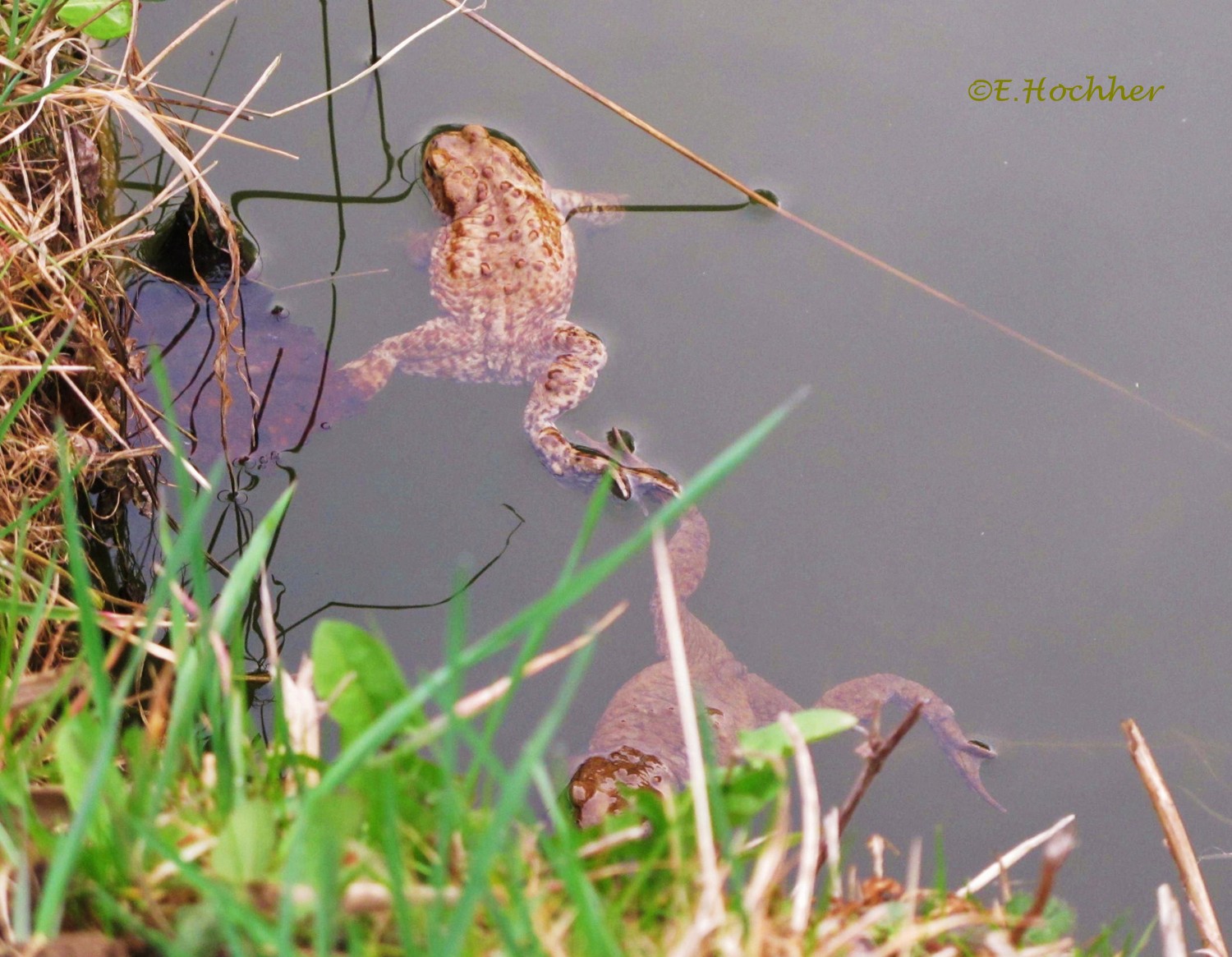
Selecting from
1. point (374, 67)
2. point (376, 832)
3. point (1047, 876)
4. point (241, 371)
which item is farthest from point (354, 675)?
point (374, 67)

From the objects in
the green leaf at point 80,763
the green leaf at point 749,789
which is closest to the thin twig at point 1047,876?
the green leaf at point 749,789

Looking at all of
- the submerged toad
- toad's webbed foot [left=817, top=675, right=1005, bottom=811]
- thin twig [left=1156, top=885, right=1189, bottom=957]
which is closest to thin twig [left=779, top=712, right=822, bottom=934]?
thin twig [left=1156, top=885, right=1189, bottom=957]

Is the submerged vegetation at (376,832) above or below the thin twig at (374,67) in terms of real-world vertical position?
below

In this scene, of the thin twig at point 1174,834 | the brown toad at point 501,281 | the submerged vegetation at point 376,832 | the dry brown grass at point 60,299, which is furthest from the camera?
the brown toad at point 501,281

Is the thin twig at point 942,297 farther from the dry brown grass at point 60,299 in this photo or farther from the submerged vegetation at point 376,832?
the submerged vegetation at point 376,832

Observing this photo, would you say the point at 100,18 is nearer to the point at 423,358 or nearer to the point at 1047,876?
the point at 423,358

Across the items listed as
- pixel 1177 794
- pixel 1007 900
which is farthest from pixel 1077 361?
pixel 1007 900

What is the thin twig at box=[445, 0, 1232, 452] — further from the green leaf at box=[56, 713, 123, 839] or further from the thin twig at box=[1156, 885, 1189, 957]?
the green leaf at box=[56, 713, 123, 839]
